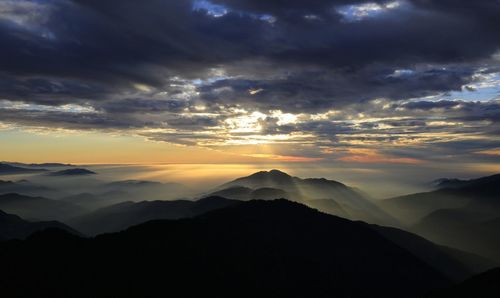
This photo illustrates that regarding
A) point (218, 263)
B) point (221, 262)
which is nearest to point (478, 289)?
point (221, 262)

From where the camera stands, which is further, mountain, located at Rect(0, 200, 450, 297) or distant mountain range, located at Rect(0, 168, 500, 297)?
distant mountain range, located at Rect(0, 168, 500, 297)

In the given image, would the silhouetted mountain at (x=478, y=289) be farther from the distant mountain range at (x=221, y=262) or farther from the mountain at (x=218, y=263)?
the mountain at (x=218, y=263)

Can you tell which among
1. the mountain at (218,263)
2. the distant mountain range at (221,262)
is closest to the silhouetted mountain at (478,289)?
the distant mountain range at (221,262)

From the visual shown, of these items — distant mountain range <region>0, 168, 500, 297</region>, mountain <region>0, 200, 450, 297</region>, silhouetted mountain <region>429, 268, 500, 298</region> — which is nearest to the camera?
silhouetted mountain <region>429, 268, 500, 298</region>

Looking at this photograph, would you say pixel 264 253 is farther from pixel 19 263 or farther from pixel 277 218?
pixel 19 263

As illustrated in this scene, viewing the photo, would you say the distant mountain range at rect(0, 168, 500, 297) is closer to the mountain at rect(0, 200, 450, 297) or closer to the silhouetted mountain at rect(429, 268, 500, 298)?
the mountain at rect(0, 200, 450, 297)

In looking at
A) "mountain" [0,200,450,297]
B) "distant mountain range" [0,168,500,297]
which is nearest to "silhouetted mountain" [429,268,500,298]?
"distant mountain range" [0,168,500,297]

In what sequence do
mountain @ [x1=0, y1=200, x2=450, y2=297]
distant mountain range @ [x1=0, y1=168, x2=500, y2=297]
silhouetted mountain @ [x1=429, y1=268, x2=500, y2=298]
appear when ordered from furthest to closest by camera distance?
distant mountain range @ [x1=0, y1=168, x2=500, y2=297], mountain @ [x1=0, y1=200, x2=450, y2=297], silhouetted mountain @ [x1=429, y1=268, x2=500, y2=298]

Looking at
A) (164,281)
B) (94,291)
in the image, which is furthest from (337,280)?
(94,291)
